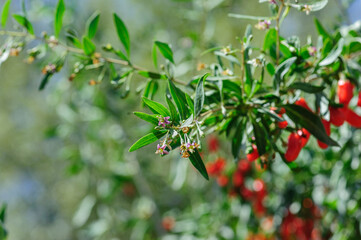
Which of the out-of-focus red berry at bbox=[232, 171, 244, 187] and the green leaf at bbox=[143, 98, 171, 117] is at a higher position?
the green leaf at bbox=[143, 98, 171, 117]

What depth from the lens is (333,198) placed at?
1361 mm

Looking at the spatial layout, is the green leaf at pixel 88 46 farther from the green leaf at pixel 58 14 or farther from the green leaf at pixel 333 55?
the green leaf at pixel 333 55

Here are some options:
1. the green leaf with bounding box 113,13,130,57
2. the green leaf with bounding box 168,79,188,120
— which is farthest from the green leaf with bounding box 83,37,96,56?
the green leaf with bounding box 168,79,188,120

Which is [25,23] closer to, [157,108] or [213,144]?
[157,108]

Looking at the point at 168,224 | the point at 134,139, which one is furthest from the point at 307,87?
the point at 134,139

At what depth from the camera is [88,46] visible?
0.87m

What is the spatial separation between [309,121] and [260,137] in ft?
0.31

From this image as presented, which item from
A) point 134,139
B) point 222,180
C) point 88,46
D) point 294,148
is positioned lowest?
point 134,139

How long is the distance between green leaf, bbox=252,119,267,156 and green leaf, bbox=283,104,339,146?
2.5 inches

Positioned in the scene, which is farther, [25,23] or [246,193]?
[246,193]

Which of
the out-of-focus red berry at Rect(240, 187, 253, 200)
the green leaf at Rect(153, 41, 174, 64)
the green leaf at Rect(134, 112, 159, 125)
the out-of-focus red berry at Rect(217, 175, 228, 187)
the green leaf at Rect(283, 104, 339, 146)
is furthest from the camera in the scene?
the out-of-focus red berry at Rect(217, 175, 228, 187)

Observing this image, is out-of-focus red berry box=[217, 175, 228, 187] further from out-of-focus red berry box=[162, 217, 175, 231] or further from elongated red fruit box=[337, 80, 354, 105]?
elongated red fruit box=[337, 80, 354, 105]

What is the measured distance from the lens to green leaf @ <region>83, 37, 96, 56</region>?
2.81ft

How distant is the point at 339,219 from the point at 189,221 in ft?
2.31
